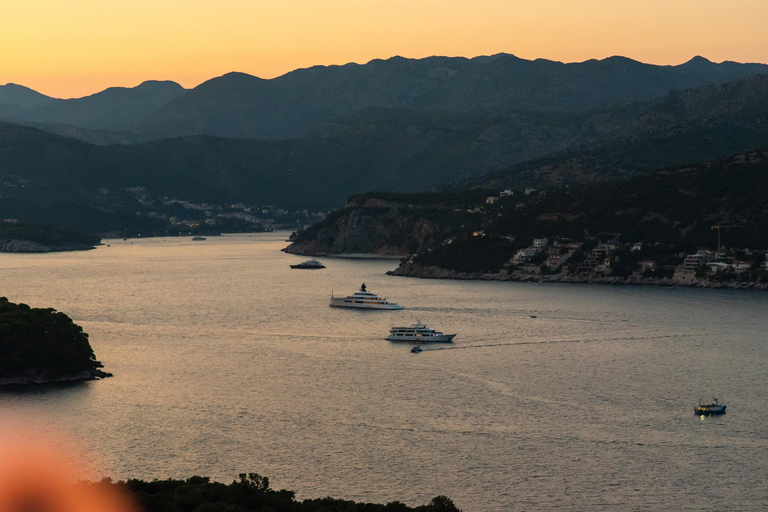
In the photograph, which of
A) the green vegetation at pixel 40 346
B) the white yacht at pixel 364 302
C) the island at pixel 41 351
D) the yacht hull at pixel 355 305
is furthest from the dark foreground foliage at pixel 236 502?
the white yacht at pixel 364 302

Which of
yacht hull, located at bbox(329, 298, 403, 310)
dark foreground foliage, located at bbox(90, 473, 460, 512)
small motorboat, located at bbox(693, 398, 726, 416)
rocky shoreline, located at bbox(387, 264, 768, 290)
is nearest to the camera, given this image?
dark foreground foliage, located at bbox(90, 473, 460, 512)

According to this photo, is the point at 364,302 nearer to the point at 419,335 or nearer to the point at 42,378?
the point at 419,335

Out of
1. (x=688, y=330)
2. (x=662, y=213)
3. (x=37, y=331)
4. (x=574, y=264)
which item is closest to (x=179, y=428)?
(x=37, y=331)

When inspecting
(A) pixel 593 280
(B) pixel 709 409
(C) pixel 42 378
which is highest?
(A) pixel 593 280

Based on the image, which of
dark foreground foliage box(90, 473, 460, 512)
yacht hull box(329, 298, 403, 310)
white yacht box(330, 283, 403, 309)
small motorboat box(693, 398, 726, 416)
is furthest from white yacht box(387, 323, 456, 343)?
dark foreground foliage box(90, 473, 460, 512)

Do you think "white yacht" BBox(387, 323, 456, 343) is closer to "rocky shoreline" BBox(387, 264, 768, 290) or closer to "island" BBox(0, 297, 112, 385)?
"island" BBox(0, 297, 112, 385)

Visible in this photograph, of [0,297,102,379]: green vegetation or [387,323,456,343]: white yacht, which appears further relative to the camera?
[387,323,456,343]: white yacht

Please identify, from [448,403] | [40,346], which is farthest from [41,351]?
[448,403]
